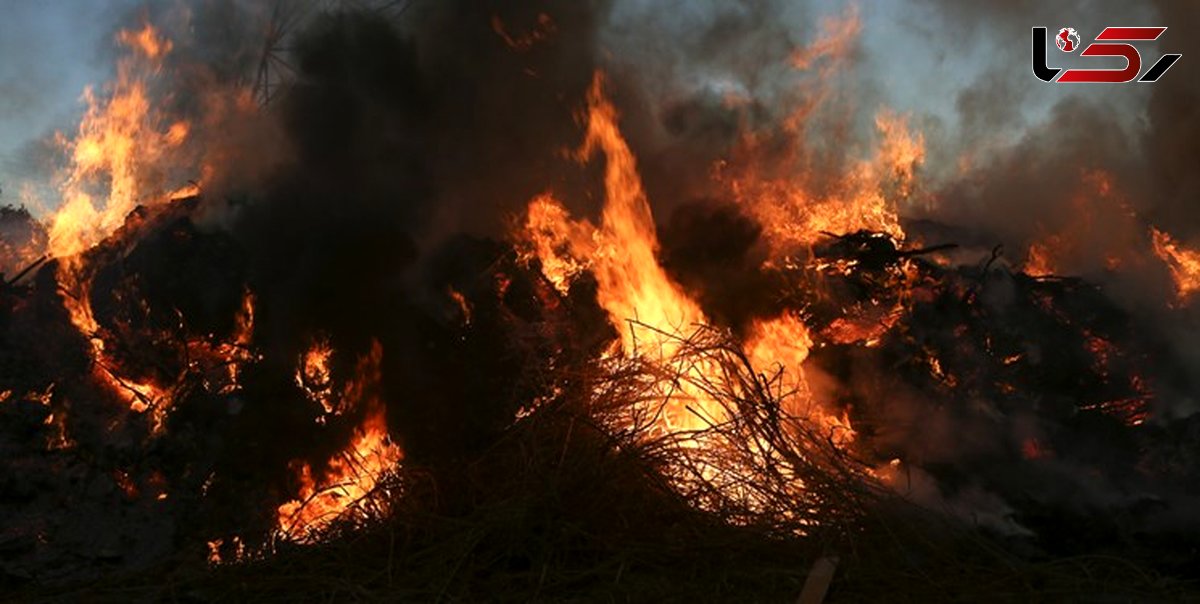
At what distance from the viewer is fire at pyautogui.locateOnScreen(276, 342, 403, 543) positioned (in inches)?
252

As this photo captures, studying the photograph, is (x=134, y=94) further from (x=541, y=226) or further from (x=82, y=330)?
(x=541, y=226)

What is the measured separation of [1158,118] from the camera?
8203mm

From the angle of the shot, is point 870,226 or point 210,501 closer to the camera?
point 210,501

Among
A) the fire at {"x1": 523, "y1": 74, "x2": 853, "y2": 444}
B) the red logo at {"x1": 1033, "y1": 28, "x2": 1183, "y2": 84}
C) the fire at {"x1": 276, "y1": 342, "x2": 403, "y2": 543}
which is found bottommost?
the fire at {"x1": 276, "y1": 342, "x2": 403, "y2": 543}

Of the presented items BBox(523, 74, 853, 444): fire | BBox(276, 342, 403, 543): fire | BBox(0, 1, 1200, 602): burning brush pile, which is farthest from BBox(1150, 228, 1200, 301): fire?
BBox(276, 342, 403, 543): fire

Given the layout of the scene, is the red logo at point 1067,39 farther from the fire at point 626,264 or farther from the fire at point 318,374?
the fire at point 318,374

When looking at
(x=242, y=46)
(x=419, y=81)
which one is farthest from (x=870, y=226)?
(x=242, y=46)

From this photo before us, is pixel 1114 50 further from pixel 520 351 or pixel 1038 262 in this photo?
pixel 520 351

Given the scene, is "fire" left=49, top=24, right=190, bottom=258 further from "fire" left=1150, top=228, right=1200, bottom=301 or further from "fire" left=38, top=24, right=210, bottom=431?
"fire" left=1150, top=228, right=1200, bottom=301

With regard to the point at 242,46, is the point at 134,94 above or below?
below

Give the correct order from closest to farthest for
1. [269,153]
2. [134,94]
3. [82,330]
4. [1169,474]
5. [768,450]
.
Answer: [768,450] → [1169,474] → [82,330] → [269,153] → [134,94]

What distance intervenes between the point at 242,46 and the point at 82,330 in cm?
281

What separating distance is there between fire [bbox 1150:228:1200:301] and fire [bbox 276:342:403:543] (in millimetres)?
6242

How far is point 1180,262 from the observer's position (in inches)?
301
